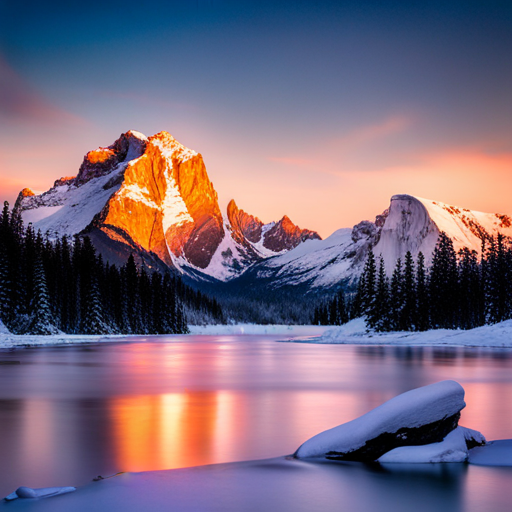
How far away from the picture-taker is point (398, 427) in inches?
438

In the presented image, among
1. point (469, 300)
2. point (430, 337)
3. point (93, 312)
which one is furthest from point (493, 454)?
point (469, 300)

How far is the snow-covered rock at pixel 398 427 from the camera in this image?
36.5ft

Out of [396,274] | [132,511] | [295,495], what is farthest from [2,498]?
[396,274]

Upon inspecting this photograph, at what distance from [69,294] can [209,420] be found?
295ft

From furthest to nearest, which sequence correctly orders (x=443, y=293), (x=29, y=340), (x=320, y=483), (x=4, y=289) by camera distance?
(x=443, y=293)
(x=4, y=289)
(x=29, y=340)
(x=320, y=483)

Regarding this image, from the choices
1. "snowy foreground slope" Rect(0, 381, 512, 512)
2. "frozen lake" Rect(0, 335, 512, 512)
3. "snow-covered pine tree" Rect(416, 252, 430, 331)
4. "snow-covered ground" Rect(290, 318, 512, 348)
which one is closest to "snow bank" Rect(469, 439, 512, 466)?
"snowy foreground slope" Rect(0, 381, 512, 512)

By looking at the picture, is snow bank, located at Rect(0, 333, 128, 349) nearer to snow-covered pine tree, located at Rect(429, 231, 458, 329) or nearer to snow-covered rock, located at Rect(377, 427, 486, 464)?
snow-covered rock, located at Rect(377, 427, 486, 464)

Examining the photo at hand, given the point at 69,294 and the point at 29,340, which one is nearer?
the point at 29,340

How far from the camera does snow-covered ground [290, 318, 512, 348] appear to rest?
2343 inches

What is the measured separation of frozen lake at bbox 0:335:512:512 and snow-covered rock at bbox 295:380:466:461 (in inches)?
28.3

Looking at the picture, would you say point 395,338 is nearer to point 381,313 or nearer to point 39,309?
point 381,313

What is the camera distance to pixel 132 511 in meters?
7.98

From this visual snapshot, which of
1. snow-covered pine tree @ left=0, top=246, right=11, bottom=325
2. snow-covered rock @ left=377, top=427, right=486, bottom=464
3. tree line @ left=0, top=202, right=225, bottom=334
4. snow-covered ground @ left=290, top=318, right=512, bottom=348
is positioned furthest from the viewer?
tree line @ left=0, top=202, right=225, bottom=334

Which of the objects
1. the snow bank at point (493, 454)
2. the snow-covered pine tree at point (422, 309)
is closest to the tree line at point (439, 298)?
the snow-covered pine tree at point (422, 309)
